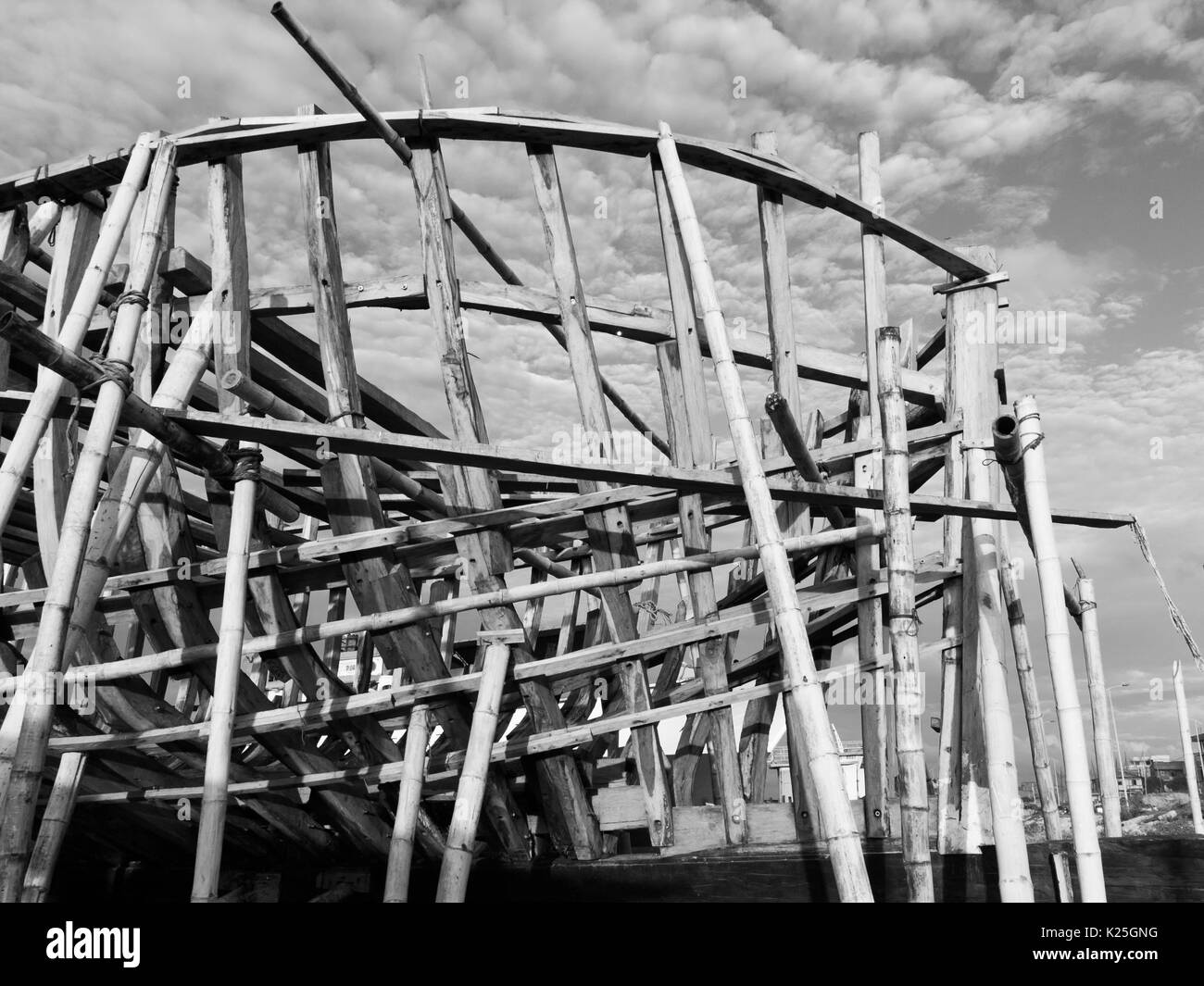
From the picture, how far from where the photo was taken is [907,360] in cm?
975

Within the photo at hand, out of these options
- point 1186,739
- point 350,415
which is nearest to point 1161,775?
point 1186,739

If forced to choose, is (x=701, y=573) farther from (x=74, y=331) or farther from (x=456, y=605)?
(x=74, y=331)

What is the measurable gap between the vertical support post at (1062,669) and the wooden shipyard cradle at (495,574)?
0.07 feet

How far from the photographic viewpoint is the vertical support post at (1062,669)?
5.30 m

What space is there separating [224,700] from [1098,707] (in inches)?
324

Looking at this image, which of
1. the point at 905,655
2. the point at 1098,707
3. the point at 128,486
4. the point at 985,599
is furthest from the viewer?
the point at 1098,707

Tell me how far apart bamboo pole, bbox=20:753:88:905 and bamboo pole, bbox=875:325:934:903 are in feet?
16.6

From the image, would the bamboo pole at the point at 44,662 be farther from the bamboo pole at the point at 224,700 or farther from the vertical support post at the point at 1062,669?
the vertical support post at the point at 1062,669

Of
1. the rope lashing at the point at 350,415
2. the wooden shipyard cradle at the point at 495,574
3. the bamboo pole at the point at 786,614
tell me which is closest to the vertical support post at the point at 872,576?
the wooden shipyard cradle at the point at 495,574

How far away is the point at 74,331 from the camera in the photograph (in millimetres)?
5805

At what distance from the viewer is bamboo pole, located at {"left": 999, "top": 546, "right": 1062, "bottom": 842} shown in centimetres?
812

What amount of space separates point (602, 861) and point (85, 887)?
17.5 feet

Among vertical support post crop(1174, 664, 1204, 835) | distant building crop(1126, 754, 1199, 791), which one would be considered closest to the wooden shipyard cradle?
vertical support post crop(1174, 664, 1204, 835)
